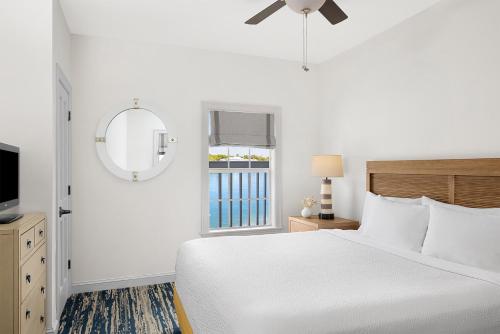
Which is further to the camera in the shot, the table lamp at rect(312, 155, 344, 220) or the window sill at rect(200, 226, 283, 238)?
the window sill at rect(200, 226, 283, 238)

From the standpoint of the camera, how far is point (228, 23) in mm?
3404

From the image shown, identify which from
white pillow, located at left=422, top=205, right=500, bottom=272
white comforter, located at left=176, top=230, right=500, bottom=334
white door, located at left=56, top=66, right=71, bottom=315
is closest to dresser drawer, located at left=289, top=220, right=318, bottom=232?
white comforter, located at left=176, top=230, right=500, bottom=334

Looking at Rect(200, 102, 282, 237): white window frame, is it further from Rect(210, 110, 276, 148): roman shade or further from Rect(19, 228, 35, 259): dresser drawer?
Rect(19, 228, 35, 259): dresser drawer

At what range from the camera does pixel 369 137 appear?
381 cm

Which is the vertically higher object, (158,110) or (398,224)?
(158,110)

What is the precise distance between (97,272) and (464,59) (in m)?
3.97

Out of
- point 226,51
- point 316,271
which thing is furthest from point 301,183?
point 316,271

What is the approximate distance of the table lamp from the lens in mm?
3924

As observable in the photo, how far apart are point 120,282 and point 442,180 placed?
3321mm

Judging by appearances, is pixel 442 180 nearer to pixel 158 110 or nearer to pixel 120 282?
pixel 158 110

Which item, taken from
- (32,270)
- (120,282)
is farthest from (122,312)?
(32,270)

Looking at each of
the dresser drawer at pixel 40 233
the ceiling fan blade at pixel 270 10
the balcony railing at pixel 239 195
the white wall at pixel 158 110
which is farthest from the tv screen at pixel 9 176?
the balcony railing at pixel 239 195

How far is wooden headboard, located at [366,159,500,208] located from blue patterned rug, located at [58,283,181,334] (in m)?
2.36

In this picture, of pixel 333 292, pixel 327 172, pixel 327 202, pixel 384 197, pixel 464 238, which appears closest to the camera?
pixel 333 292
